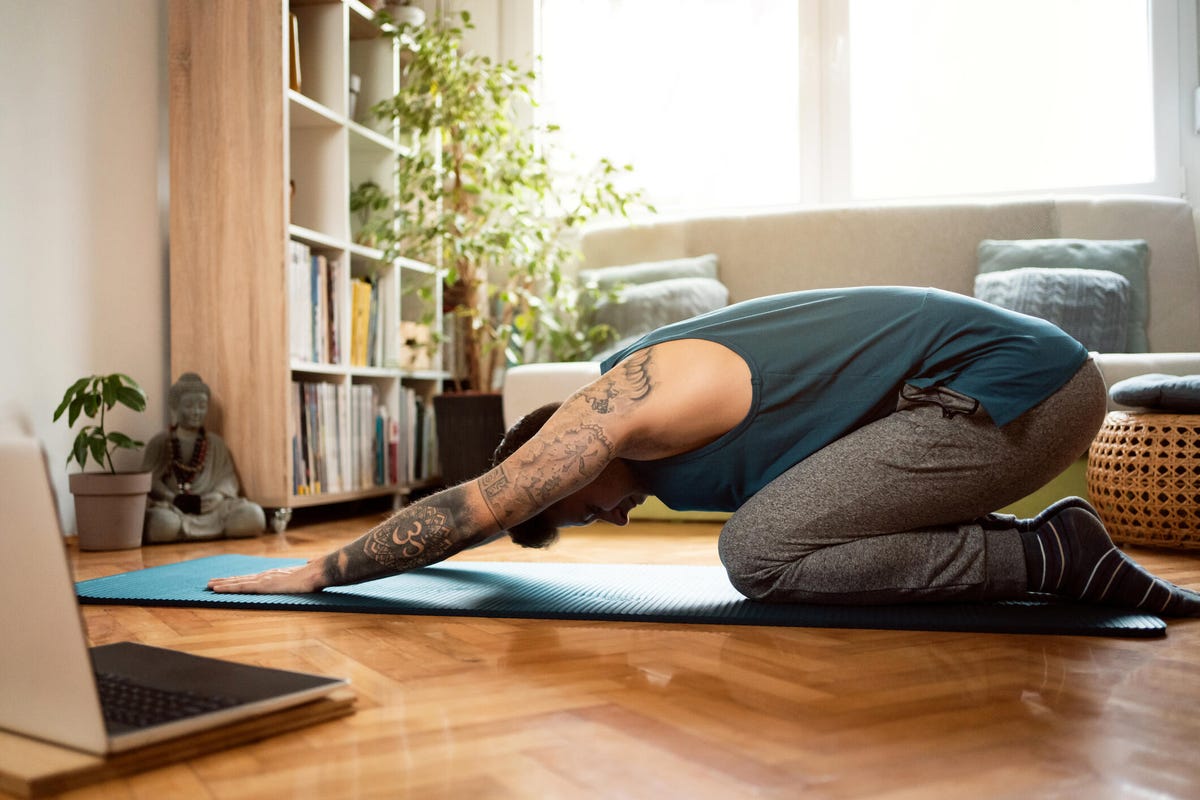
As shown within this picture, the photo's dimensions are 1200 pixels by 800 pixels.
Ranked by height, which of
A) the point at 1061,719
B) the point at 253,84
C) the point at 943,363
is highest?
the point at 253,84

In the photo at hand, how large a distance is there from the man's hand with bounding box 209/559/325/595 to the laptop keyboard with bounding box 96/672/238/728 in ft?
2.22

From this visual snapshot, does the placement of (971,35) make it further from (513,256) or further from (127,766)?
(127,766)

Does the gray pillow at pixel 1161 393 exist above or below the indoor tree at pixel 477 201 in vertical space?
below

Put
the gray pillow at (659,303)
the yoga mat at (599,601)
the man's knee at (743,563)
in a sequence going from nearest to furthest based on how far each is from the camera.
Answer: the yoga mat at (599,601) < the man's knee at (743,563) < the gray pillow at (659,303)

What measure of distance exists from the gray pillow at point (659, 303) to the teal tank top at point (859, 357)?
1975mm

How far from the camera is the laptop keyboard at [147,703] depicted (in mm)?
910

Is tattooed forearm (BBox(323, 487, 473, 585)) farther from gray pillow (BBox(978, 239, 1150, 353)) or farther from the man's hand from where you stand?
gray pillow (BBox(978, 239, 1150, 353))

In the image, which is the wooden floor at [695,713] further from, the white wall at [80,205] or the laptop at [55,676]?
the white wall at [80,205]

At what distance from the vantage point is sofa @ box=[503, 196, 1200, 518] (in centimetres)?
344

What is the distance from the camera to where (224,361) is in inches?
119

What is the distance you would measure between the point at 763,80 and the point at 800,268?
92 centimetres

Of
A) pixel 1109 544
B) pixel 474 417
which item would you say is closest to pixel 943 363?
pixel 1109 544

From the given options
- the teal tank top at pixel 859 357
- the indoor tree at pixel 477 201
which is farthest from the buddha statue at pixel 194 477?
the teal tank top at pixel 859 357

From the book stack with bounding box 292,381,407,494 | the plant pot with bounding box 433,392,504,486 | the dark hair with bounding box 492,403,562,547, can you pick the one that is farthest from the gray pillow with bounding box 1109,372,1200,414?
the book stack with bounding box 292,381,407,494
